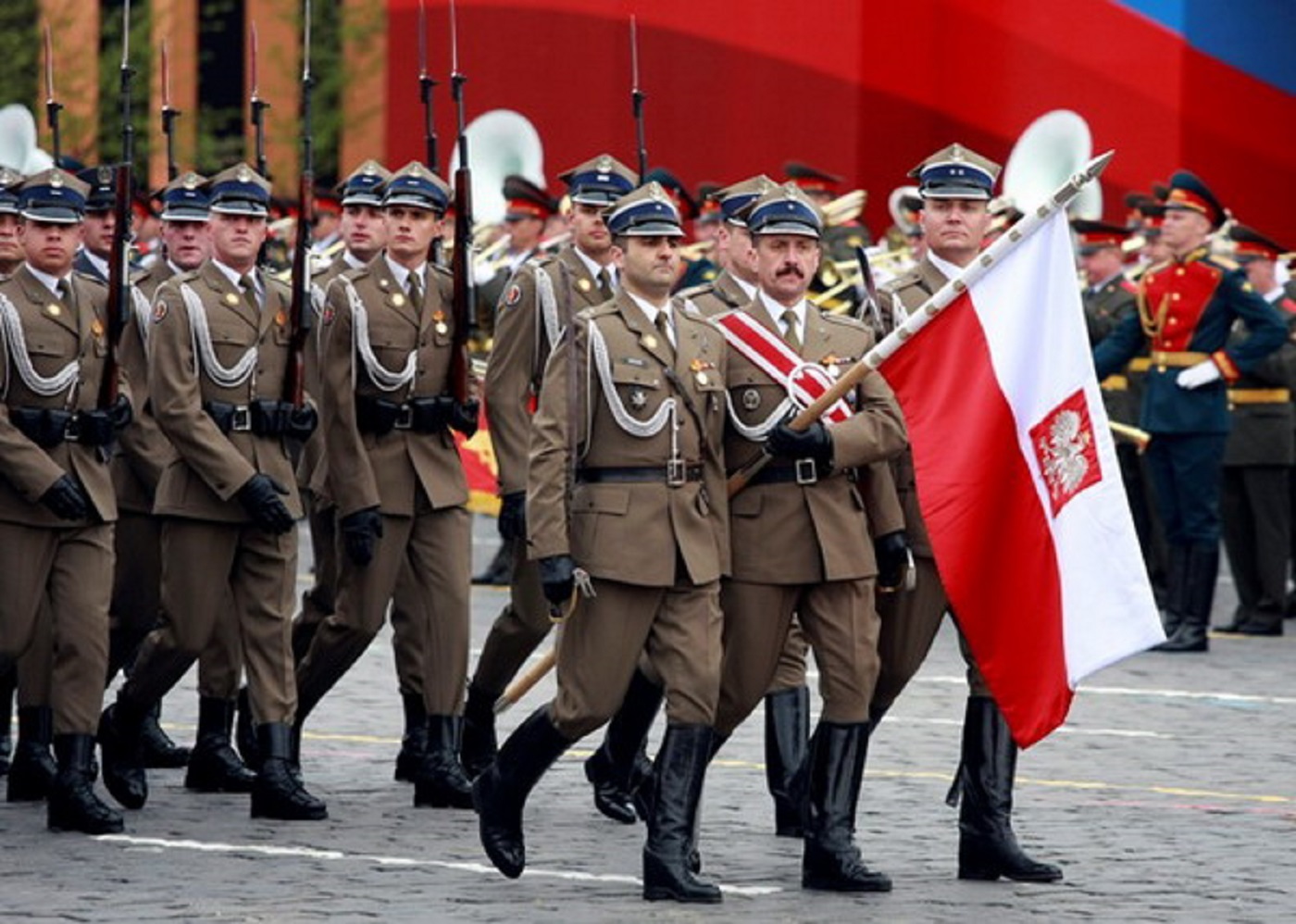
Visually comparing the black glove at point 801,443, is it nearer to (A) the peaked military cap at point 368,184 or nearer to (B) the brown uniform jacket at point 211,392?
(B) the brown uniform jacket at point 211,392

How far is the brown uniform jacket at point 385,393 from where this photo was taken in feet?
40.2

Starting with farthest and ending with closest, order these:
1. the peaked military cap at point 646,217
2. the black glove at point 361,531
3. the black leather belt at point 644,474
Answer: the black glove at point 361,531, the peaked military cap at point 646,217, the black leather belt at point 644,474

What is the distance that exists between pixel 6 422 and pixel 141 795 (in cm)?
143

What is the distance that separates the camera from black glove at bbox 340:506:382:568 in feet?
39.8

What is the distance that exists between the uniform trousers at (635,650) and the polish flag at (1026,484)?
2.47ft

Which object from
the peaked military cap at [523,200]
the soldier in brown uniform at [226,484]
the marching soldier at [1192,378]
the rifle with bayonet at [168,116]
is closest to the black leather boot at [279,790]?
the soldier in brown uniform at [226,484]

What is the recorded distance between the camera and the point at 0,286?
1170 cm

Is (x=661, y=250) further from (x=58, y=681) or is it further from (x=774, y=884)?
(x=58, y=681)

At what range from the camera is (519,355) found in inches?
484

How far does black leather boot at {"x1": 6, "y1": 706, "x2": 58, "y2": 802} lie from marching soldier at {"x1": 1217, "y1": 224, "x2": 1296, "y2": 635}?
872 cm

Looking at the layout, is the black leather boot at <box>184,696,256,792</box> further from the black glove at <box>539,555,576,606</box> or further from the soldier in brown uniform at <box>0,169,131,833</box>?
Answer: the black glove at <box>539,555,576,606</box>

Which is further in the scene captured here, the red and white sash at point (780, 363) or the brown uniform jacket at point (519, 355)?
the brown uniform jacket at point (519, 355)

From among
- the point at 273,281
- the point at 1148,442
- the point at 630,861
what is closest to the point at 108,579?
the point at 273,281

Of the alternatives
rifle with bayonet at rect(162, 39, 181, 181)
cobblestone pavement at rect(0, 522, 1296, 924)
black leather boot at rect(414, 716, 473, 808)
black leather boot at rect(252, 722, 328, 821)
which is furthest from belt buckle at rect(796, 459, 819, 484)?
rifle with bayonet at rect(162, 39, 181, 181)
